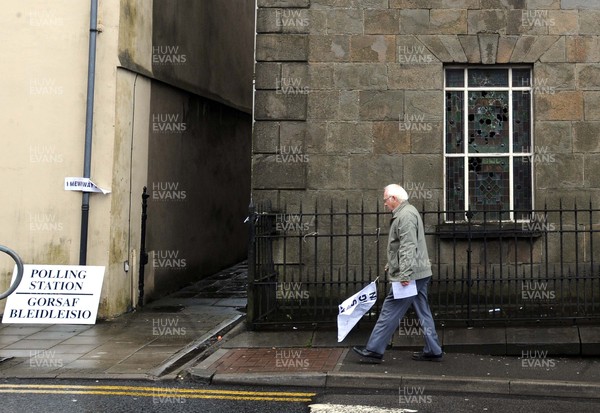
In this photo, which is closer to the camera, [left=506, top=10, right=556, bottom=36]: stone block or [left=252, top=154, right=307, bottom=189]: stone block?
[left=506, top=10, right=556, bottom=36]: stone block

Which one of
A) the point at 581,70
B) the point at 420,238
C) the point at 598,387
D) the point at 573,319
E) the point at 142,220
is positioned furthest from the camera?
the point at 142,220

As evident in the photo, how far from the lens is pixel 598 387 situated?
6266 millimetres

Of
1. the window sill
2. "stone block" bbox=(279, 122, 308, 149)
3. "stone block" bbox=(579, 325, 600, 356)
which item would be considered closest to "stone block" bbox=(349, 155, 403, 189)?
"stone block" bbox=(279, 122, 308, 149)

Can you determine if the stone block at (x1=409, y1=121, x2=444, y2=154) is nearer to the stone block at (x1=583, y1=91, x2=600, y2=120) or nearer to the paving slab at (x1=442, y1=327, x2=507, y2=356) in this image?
the stone block at (x1=583, y1=91, x2=600, y2=120)

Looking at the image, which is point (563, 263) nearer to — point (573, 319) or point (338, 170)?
point (573, 319)

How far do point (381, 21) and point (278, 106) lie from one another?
1859mm

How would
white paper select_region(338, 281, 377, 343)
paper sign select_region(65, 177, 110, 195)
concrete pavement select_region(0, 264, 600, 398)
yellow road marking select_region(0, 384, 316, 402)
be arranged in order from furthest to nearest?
paper sign select_region(65, 177, 110, 195) < white paper select_region(338, 281, 377, 343) < concrete pavement select_region(0, 264, 600, 398) < yellow road marking select_region(0, 384, 316, 402)

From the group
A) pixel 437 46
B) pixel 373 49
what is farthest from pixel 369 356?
pixel 437 46

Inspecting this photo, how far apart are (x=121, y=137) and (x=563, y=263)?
6.76m

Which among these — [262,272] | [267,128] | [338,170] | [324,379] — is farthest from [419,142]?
[324,379]

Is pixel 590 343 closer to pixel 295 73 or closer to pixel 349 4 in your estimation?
pixel 295 73

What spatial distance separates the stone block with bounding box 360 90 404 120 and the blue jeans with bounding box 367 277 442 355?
2.85 metres

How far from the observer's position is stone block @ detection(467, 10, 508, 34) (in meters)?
9.09

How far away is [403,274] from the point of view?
273 inches
